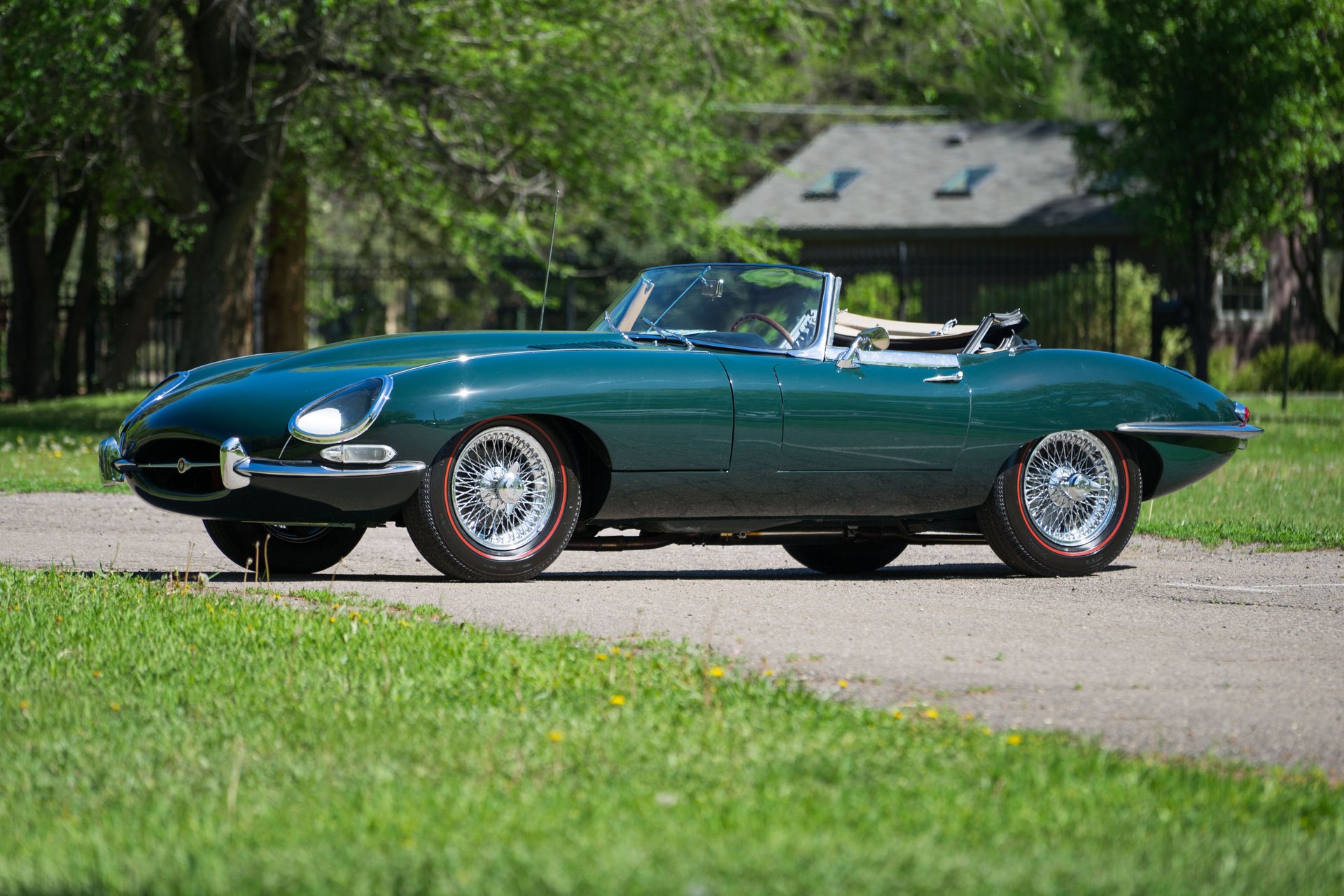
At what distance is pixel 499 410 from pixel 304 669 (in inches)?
79.7

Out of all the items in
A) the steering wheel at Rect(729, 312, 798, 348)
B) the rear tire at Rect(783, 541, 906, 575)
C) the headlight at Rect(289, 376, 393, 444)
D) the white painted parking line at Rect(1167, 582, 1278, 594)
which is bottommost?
the rear tire at Rect(783, 541, 906, 575)

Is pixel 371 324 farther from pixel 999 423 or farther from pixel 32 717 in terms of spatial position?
pixel 32 717

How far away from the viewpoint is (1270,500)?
1224 centimetres

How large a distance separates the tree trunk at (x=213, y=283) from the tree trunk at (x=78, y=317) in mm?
7386

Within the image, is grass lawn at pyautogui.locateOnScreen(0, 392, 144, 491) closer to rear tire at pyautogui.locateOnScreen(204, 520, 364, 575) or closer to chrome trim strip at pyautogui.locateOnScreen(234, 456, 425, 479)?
rear tire at pyautogui.locateOnScreen(204, 520, 364, 575)

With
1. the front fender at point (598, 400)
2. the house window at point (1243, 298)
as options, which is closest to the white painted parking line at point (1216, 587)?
the front fender at point (598, 400)

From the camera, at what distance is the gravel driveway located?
4.99m

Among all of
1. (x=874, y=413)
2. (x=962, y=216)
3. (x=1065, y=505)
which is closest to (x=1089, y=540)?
(x=1065, y=505)

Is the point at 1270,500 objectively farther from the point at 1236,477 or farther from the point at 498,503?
the point at 498,503

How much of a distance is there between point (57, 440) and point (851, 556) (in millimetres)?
11591

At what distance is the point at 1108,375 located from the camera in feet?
27.7

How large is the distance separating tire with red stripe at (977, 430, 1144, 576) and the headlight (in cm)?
296

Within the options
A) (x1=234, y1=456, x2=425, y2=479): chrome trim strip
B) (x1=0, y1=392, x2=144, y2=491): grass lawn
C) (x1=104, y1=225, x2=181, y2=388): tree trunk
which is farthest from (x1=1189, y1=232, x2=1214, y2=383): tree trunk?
(x1=234, y1=456, x2=425, y2=479): chrome trim strip

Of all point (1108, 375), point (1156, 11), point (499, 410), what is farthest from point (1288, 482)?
point (1156, 11)
